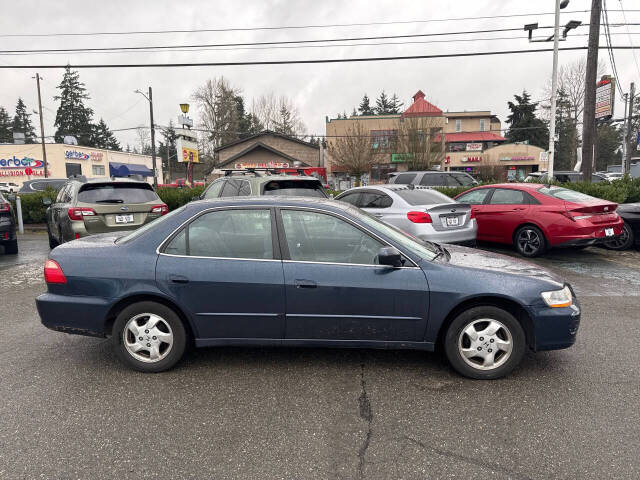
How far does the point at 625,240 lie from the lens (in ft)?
29.4

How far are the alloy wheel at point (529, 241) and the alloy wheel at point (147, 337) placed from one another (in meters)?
7.26

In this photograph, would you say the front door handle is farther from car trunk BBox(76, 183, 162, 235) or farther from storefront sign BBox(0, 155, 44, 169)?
storefront sign BBox(0, 155, 44, 169)

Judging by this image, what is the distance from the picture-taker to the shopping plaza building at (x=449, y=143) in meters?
34.4

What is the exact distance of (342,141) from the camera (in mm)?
36062

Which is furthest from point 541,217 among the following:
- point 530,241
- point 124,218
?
point 124,218

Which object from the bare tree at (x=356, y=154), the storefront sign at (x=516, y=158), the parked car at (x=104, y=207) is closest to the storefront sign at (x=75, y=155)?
the bare tree at (x=356, y=154)

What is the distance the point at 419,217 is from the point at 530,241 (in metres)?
2.79

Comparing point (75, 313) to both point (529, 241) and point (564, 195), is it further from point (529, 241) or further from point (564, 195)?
point (564, 195)

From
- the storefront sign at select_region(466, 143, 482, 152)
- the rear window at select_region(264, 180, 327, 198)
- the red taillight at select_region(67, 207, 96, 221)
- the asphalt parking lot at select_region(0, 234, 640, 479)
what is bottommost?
the asphalt parking lot at select_region(0, 234, 640, 479)

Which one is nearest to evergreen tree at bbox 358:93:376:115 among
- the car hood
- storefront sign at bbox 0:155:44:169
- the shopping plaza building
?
the shopping plaza building

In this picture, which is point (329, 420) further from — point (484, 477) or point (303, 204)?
point (303, 204)

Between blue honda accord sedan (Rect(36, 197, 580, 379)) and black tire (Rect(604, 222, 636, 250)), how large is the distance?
690 cm

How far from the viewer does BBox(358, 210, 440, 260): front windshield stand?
353cm

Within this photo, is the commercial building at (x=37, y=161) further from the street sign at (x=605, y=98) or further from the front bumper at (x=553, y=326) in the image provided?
the front bumper at (x=553, y=326)
